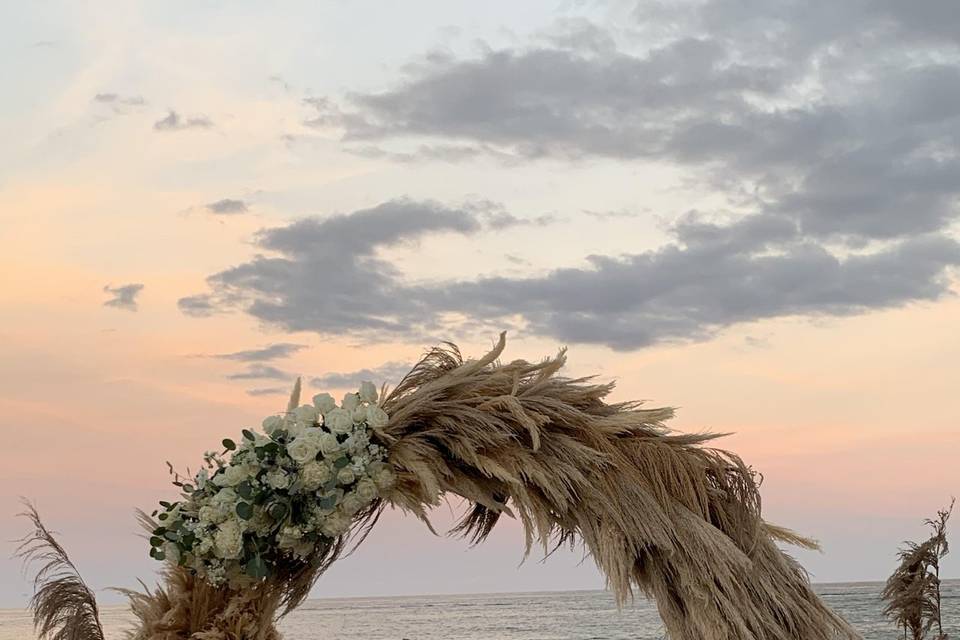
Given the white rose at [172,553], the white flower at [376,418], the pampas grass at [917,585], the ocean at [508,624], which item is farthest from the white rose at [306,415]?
the ocean at [508,624]

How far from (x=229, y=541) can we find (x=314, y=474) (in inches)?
13.8

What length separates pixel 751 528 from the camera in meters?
3.54

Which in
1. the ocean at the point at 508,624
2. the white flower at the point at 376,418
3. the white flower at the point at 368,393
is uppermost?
the white flower at the point at 368,393

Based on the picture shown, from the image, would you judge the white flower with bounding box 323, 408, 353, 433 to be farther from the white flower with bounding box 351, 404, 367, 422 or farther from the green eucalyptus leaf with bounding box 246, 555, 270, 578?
the green eucalyptus leaf with bounding box 246, 555, 270, 578

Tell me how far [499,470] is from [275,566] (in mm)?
862

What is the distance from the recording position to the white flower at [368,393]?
3613 millimetres

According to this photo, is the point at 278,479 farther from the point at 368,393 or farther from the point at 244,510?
the point at 368,393

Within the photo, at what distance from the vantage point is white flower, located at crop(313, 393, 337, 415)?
3637mm

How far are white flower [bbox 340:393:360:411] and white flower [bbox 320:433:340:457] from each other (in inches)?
5.4

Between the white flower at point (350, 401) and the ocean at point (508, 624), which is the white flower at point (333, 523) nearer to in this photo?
the white flower at point (350, 401)

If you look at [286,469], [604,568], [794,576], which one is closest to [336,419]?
[286,469]

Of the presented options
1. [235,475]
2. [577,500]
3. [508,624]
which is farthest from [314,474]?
[508,624]

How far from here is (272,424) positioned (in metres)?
3.62

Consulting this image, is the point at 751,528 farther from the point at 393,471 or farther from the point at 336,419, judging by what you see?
the point at 336,419
